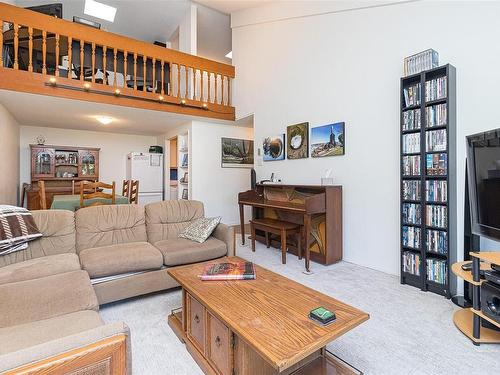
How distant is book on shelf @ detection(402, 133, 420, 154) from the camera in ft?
8.37

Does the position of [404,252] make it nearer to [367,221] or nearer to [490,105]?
[367,221]

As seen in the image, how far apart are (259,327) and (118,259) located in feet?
4.95

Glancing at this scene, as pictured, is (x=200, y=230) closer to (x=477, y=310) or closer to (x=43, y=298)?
(x=43, y=298)

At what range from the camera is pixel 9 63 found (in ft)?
12.0

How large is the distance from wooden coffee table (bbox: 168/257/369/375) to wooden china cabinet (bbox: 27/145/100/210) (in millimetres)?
5054

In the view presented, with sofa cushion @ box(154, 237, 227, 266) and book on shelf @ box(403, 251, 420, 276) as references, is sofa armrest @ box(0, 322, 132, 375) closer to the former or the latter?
sofa cushion @ box(154, 237, 227, 266)

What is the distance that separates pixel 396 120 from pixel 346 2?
5.74ft

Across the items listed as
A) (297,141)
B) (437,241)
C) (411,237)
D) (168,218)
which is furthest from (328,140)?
(168,218)

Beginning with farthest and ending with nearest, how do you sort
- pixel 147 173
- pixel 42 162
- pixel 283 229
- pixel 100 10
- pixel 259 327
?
pixel 147 173 → pixel 42 162 → pixel 100 10 → pixel 283 229 → pixel 259 327

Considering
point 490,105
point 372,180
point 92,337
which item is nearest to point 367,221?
point 372,180

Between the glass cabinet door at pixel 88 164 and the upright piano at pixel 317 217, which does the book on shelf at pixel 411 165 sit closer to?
the upright piano at pixel 317 217

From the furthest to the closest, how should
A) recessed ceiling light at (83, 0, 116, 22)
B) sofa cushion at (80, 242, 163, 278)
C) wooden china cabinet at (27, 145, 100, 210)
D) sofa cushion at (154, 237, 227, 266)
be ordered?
wooden china cabinet at (27, 145, 100, 210) → recessed ceiling light at (83, 0, 116, 22) → sofa cushion at (154, 237, 227, 266) → sofa cushion at (80, 242, 163, 278)

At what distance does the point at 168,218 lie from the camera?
3.03 m

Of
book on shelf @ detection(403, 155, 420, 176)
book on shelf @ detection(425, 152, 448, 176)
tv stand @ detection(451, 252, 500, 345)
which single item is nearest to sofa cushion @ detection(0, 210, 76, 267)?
tv stand @ detection(451, 252, 500, 345)
